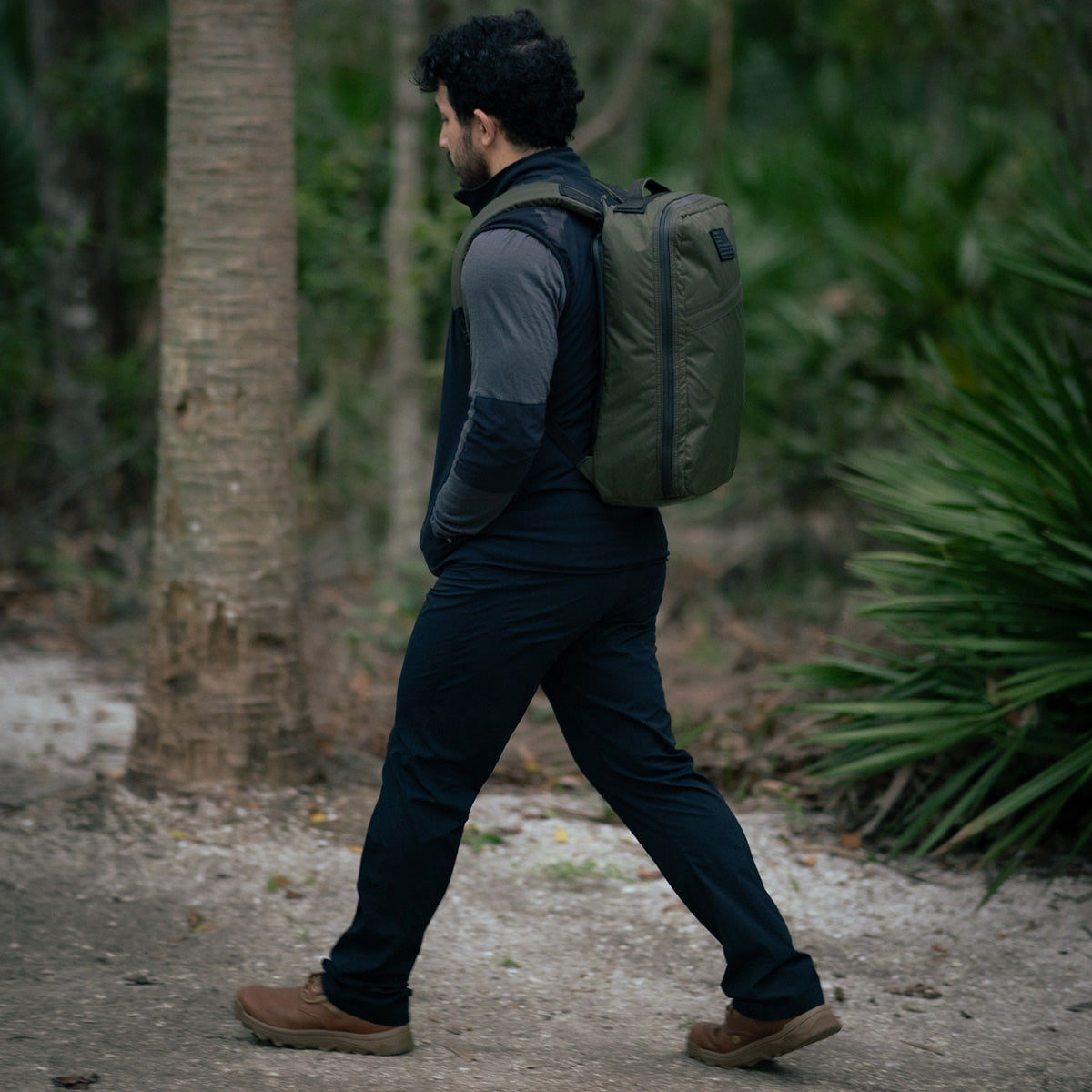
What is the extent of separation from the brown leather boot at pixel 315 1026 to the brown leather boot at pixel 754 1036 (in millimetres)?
666

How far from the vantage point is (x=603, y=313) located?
269 cm

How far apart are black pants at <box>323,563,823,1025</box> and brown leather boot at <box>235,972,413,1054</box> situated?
0.03 m

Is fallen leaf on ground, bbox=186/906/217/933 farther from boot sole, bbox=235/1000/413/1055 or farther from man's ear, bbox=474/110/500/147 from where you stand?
man's ear, bbox=474/110/500/147

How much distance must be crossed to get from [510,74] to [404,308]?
16.3 ft

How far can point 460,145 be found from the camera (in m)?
2.80

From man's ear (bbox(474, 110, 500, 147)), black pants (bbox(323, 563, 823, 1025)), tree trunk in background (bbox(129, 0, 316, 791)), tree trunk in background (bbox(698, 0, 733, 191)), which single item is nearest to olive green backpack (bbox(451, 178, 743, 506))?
man's ear (bbox(474, 110, 500, 147))

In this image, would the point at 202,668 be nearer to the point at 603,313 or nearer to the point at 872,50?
the point at 603,313

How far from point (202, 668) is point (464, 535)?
180 cm

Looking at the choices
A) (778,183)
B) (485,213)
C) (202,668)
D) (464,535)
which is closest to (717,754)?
(202,668)

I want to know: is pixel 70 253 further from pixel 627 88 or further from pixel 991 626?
pixel 991 626

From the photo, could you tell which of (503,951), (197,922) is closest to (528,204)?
(503,951)

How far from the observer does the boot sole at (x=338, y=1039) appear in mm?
2904

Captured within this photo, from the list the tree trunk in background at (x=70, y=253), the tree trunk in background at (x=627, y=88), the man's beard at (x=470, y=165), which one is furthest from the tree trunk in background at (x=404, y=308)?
the man's beard at (x=470, y=165)

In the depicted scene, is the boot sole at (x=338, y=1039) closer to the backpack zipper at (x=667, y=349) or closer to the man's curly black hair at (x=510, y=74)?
the backpack zipper at (x=667, y=349)
